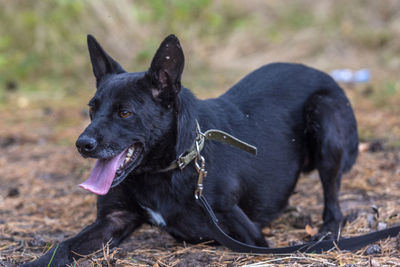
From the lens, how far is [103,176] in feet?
8.34

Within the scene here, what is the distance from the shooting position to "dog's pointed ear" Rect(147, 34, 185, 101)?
2.54 meters

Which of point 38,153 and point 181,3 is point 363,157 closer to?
point 38,153

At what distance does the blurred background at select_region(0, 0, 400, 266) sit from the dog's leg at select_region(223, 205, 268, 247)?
33 cm

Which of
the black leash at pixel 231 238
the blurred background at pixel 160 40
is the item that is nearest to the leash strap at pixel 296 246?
the black leash at pixel 231 238

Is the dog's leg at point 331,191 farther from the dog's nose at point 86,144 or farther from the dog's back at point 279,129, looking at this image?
the dog's nose at point 86,144

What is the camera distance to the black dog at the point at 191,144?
8.50ft

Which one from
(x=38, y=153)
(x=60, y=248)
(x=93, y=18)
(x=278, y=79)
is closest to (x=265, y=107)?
(x=278, y=79)

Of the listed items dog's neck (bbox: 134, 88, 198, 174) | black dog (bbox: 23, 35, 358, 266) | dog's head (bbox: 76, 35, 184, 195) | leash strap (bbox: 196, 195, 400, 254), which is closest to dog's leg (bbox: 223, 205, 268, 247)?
black dog (bbox: 23, 35, 358, 266)

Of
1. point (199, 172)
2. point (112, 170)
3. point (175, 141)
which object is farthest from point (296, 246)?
point (112, 170)

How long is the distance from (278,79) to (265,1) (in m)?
10.8

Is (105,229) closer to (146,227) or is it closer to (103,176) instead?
(103,176)

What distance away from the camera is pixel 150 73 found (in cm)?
263

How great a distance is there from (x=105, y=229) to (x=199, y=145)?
0.78 meters

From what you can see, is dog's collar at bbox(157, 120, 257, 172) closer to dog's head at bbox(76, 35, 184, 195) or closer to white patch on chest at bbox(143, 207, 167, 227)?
dog's head at bbox(76, 35, 184, 195)
